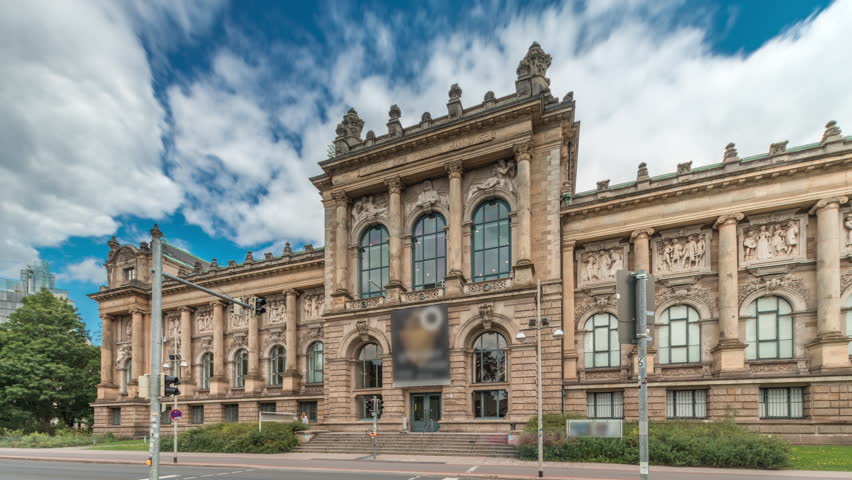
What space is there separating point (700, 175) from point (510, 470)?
68.2ft

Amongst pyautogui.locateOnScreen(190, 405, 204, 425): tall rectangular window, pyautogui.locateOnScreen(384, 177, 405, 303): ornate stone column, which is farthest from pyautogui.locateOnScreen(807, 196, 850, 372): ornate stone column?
pyautogui.locateOnScreen(190, 405, 204, 425): tall rectangular window

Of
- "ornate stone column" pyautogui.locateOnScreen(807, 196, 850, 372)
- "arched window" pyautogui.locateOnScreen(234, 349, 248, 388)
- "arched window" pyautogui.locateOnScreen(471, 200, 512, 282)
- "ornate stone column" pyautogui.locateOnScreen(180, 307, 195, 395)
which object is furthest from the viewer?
"ornate stone column" pyautogui.locateOnScreen(180, 307, 195, 395)

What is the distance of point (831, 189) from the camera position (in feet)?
84.5

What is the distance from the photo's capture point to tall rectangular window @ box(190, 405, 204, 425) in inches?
1786

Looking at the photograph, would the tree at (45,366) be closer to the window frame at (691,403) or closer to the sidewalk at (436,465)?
the sidewalk at (436,465)

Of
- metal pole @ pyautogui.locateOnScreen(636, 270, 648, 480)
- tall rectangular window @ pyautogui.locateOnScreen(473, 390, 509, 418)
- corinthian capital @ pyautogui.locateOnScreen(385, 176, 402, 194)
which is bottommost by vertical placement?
tall rectangular window @ pyautogui.locateOnScreen(473, 390, 509, 418)

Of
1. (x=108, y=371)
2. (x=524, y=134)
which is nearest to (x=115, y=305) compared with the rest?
(x=108, y=371)

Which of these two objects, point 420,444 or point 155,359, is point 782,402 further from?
point 155,359

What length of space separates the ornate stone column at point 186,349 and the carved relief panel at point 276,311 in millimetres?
9610

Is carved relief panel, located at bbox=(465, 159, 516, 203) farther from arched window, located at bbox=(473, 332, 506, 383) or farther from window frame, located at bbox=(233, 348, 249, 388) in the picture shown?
window frame, located at bbox=(233, 348, 249, 388)

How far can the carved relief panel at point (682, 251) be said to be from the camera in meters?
29.0

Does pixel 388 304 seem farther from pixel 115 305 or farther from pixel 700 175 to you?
pixel 115 305

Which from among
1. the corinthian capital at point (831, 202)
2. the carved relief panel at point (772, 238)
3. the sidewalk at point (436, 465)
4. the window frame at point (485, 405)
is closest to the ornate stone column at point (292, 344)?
the sidewalk at point (436, 465)

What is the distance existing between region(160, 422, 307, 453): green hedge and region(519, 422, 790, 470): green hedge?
15.3 m
